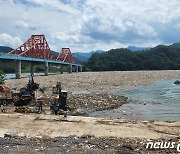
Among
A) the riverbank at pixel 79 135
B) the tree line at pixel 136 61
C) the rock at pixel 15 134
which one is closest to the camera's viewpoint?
the riverbank at pixel 79 135

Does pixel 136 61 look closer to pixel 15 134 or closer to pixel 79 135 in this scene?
pixel 79 135

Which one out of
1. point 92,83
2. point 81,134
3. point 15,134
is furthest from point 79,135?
point 92,83

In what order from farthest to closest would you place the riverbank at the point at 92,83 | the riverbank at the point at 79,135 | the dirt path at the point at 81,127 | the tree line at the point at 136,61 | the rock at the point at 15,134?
→ the tree line at the point at 136,61 < the riverbank at the point at 92,83 < the dirt path at the point at 81,127 < the rock at the point at 15,134 < the riverbank at the point at 79,135

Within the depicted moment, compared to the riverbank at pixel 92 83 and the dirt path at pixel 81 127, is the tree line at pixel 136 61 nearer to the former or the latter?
the riverbank at pixel 92 83

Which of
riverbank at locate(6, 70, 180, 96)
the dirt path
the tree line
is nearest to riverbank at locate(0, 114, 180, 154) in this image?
the dirt path

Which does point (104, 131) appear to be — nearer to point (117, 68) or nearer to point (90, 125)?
point (90, 125)

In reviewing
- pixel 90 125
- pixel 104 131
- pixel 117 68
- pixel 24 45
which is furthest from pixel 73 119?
pixel 117 68

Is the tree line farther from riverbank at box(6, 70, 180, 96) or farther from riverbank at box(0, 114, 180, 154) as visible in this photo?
riverbank at box(0, 114, 180, 154)

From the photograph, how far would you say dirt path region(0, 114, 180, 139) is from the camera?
1482 cm

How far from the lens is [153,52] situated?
18262cm

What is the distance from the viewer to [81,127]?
16266 mm

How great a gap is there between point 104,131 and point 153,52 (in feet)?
564

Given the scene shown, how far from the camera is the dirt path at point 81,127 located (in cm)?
1482

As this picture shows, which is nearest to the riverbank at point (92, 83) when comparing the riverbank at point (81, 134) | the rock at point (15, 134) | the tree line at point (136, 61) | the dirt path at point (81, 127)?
the dirt path at point (81, 127)
